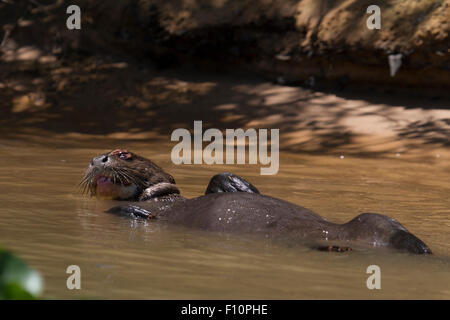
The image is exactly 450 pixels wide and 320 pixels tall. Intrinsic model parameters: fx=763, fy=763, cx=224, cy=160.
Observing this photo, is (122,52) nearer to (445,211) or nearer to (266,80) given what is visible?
(266,80)

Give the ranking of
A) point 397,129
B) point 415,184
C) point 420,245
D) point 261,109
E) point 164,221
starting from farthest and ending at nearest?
point 261,109 → point 397,129 → point 415,184 → point 164,221 → point 420,245

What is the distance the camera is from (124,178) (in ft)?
19.3

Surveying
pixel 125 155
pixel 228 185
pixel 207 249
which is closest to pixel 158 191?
pixel 125 155

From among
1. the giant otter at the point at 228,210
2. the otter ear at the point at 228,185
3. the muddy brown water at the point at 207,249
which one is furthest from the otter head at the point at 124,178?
the otter ear at the point at 228,185

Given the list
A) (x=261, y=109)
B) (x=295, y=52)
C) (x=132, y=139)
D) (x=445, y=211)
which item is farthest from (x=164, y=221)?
(x=295, y=52)

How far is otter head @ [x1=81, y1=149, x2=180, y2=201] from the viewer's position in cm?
582

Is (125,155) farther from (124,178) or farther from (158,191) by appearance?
(158,191)

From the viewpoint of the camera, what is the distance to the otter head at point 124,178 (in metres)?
5.82

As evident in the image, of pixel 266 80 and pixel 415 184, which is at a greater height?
pixel 266 80

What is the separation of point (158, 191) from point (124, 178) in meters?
0.29

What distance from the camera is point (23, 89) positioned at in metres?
15.0

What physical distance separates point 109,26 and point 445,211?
11.2 metres

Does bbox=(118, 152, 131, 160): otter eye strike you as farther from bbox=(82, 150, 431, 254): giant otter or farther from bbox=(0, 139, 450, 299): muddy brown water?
bbox=(0, 139, 450, 299): muddy brown water

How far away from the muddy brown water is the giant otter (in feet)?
0.44
